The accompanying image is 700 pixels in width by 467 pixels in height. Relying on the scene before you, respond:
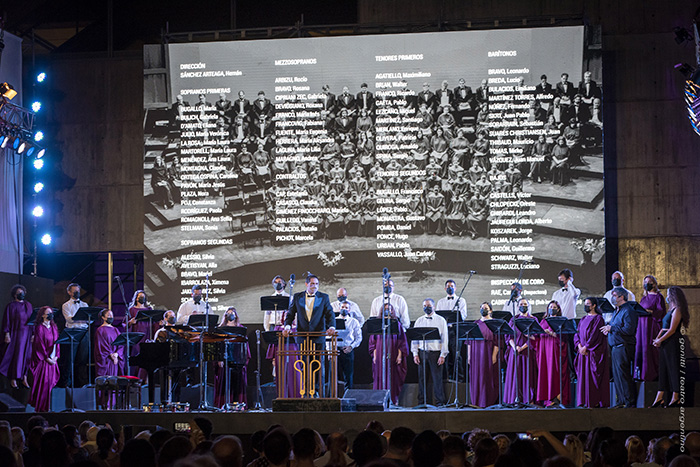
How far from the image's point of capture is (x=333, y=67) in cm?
1502

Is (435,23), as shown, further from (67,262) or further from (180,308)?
(67,262)

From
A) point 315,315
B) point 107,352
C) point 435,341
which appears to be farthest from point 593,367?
point 107,352

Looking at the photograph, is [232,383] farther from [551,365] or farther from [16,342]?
[551,365]

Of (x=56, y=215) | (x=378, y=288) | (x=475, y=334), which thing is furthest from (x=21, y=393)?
(x=475, y=334)

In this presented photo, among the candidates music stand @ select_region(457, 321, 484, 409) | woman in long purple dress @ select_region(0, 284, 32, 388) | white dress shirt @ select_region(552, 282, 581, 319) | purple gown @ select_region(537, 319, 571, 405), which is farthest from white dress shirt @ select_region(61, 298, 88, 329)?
white dress shirt @ select_region(552, 282, 581, 319)

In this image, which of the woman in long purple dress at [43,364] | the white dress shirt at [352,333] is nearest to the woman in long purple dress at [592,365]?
the white dress shirt at [352,333]

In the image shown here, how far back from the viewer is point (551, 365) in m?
12.3

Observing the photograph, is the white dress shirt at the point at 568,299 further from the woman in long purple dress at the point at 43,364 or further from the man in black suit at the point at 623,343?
the woman in long purple dress at the point at 43,364

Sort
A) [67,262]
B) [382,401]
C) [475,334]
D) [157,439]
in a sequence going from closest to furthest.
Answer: [157,439], [382,401], [475,334], [67,262]

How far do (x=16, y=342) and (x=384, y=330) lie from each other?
5.75 meters

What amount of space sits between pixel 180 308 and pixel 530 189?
6.12m

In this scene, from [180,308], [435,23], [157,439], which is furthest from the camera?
[435,23]

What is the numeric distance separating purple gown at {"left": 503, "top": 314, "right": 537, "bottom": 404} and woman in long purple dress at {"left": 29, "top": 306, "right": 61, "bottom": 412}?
21.9ft

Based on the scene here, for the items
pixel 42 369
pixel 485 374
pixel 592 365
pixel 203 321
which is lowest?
pixel 485 374
